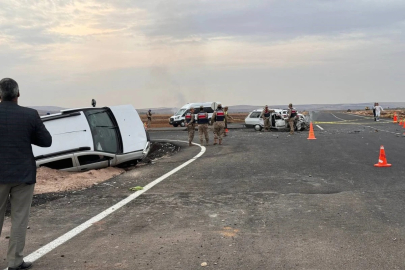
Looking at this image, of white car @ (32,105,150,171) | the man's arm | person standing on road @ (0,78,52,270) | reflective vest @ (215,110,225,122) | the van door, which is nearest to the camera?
person standing on road @ (0,78,52,270)

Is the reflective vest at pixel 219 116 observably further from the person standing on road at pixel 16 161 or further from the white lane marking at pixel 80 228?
the person standing on road at pixel 16 161

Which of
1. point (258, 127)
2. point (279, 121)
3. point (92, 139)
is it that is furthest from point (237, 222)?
point (258, 127)

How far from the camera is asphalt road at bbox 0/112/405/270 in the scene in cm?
439

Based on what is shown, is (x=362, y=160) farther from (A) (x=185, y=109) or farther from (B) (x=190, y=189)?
(A) (x=185, y=109)

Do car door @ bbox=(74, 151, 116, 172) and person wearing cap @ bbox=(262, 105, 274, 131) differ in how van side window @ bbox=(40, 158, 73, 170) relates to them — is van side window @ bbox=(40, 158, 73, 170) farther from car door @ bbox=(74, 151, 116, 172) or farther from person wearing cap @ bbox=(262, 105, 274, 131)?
person wearing cap @ bbox=(262, 105, 274, 131)

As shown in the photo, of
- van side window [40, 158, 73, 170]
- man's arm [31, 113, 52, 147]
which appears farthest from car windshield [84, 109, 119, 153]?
man's arm [31, 113, 52, 147]

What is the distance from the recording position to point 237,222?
582 centimetres

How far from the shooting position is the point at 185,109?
1638 inches

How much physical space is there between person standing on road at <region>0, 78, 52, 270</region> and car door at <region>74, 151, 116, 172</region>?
19.6ft

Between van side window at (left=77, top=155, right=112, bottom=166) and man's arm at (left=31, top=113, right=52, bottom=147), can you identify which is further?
van side window at (left=77, top=155, right=112, bottom=166)

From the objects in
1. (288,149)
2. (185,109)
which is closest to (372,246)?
(288,149)

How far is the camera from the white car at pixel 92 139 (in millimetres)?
10117

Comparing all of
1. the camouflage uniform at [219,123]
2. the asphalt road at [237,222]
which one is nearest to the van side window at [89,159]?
the asphalt road at [237,222]

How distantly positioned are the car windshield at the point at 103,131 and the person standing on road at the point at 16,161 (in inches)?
244
